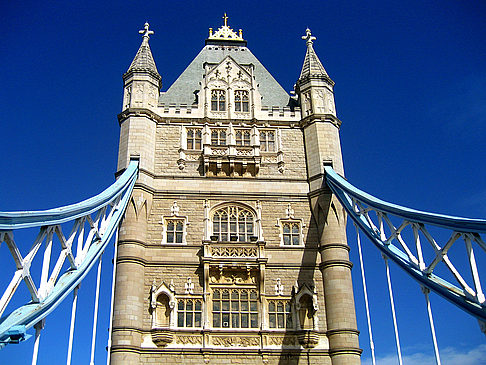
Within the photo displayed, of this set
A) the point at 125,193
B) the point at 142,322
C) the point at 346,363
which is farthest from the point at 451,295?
the point at 125,193

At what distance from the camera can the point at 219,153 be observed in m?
22.4

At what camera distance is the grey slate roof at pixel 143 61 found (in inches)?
945

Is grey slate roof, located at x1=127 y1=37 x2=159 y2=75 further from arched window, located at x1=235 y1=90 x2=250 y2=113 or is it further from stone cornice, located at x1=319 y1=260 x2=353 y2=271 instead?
stone cornice, located at x1=319 y1=260 x2=353 y2=271

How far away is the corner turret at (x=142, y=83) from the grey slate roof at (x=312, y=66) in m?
6.73

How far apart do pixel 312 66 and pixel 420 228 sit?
42.8 feet

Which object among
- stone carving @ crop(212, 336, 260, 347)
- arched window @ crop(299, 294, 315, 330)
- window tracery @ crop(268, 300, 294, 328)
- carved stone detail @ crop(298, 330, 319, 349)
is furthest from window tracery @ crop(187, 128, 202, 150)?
carved stone detail @ crop(298, 330, 319, 349)

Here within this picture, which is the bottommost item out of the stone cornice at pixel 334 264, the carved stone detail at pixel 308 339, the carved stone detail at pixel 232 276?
the carved stone detail at pixel 308 339

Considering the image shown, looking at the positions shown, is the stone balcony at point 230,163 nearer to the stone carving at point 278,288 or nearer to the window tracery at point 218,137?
the window tracery at point 218,137

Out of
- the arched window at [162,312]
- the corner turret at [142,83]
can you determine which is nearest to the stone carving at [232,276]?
the arched window at [162,312]

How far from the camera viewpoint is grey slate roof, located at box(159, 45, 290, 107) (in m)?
25.4

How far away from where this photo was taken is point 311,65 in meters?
25.0

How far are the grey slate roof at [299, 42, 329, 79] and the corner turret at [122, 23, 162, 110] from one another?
6.73 metres

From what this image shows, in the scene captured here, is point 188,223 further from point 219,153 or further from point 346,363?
point 346,363

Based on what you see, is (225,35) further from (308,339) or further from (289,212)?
(308,339)
